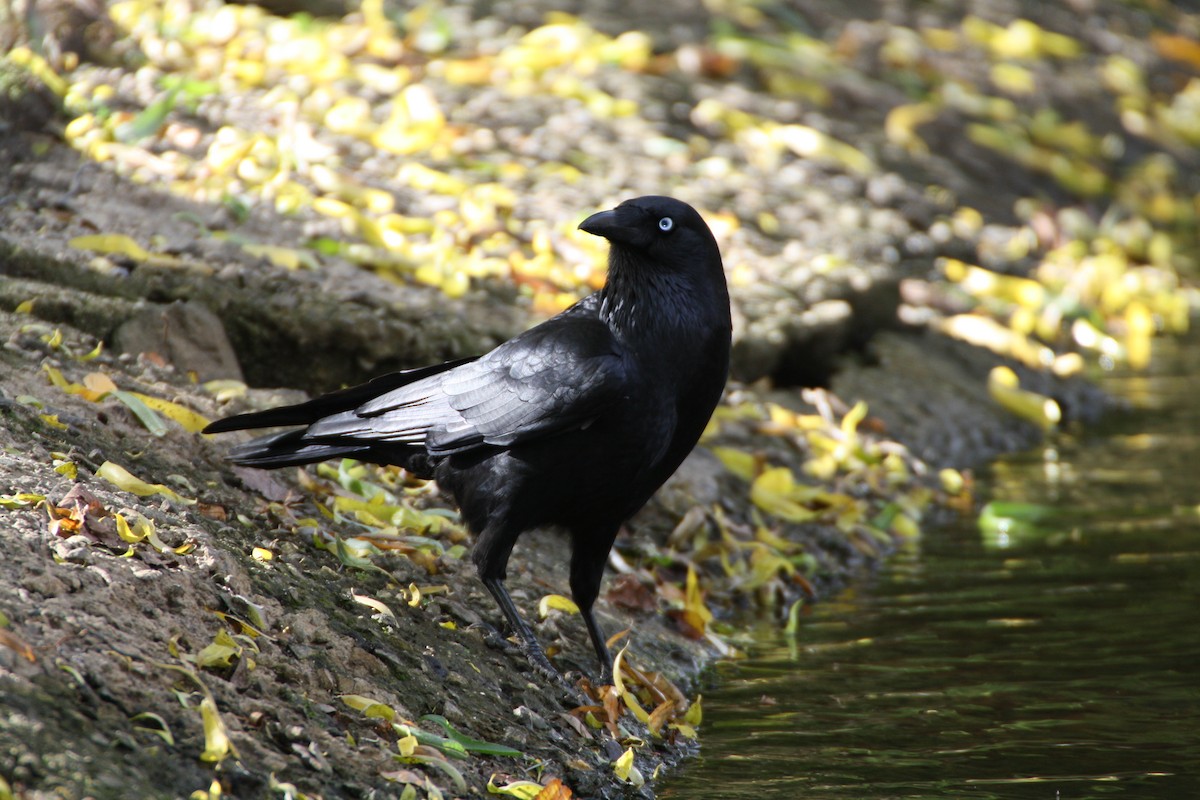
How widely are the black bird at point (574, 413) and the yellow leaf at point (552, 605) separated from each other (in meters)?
0.20

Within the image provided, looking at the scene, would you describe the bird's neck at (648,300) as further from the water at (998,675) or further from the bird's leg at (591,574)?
the water at (998,675)

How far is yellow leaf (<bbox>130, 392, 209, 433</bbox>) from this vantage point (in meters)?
5.12

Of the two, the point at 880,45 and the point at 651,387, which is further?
the point at 880,45

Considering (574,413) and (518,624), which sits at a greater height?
(574,413)

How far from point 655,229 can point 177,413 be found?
1.77 metres

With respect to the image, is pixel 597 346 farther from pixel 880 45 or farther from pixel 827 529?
pixel 880 45

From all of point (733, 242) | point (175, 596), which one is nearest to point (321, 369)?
point (175, 596)

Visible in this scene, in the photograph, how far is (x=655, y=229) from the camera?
4797mm

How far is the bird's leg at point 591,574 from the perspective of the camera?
Result: 15.9 ft

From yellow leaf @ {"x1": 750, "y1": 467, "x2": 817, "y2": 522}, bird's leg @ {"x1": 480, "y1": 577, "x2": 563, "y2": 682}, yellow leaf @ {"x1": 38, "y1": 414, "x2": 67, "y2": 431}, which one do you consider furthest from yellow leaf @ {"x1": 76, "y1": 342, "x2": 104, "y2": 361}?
yellow leaf @ {"x1": 750, "y1": 467, "x2": 817, "y2": 522}

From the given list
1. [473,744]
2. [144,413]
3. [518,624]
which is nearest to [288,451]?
[144,413]

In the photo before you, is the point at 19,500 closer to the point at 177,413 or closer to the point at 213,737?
the point at 213,737

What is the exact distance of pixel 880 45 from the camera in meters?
14.1

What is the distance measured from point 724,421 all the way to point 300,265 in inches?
85.6
